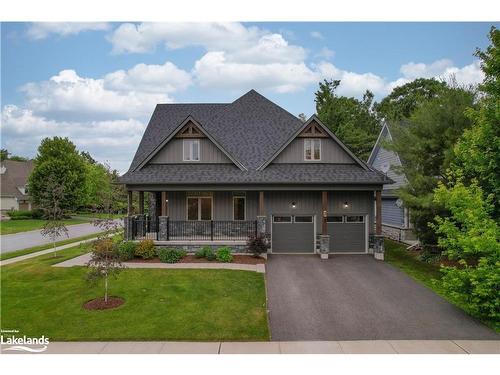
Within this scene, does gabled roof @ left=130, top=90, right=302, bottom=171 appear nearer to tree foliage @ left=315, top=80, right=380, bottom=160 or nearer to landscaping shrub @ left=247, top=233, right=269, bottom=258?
landscaping shrub @ left=247, top=233, right=269, bottom=258

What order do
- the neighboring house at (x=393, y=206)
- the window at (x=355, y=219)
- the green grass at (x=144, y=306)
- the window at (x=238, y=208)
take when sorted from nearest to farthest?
the green grass at (x=144, y=306) < the window at (x=355, y=219) < the window at (x=238, y=208) < the neighboring house at (x=393, y=206)

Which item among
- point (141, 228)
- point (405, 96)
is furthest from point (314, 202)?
point (405, 96)

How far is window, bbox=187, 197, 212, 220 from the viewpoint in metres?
18.5

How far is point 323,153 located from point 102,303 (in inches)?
519

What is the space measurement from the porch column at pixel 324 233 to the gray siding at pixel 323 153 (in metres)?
2.30

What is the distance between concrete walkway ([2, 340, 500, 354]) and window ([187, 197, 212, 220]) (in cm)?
1115

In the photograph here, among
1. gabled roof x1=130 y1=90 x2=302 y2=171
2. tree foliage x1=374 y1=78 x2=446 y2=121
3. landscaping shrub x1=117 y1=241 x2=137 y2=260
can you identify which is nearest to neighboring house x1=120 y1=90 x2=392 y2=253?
gabled roof x1=130 y1=90 x2=302 y2=171

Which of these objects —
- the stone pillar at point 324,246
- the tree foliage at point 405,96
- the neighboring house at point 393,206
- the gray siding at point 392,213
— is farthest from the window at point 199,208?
the tree foliage at point 405,96

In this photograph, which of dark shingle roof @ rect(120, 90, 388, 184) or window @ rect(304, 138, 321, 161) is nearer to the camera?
dark shingle roof @ rect(120, 90, 388, 184)

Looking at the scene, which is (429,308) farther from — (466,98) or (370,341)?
(466,98)

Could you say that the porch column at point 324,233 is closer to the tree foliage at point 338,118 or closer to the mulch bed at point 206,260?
the mulch bed at point 206,260

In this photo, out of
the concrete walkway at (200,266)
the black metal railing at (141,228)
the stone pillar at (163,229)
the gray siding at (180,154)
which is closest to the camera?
the concrete walkway at (200,266)

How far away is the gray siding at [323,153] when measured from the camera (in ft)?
59.2

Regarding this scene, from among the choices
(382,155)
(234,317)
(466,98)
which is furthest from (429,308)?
(382,155)
